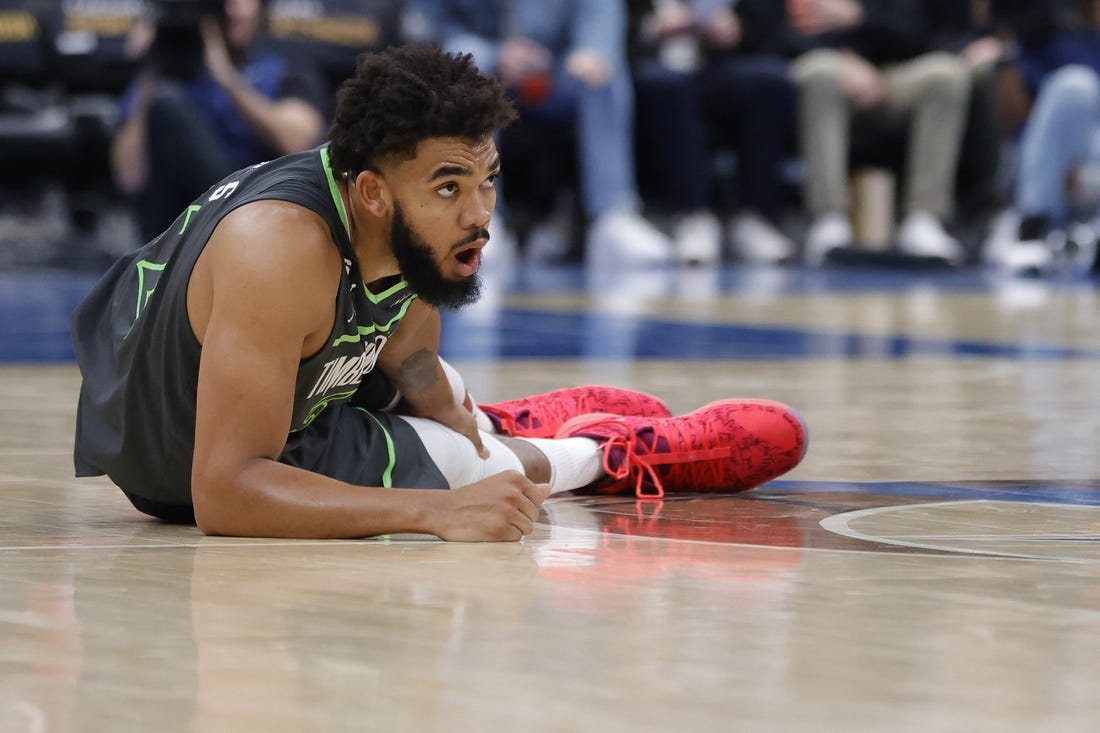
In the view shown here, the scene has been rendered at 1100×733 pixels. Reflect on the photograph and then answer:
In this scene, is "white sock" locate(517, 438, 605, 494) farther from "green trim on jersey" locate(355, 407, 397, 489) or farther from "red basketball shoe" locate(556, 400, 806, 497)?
"green trim on jersey" locate(355, 407, 397, 489)

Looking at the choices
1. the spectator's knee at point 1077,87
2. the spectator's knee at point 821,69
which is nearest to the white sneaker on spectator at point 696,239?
the spectator's knee at point 821,69

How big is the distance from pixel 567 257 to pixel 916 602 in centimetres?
921

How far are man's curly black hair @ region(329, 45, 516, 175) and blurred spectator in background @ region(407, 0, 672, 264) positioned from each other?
22.8ft

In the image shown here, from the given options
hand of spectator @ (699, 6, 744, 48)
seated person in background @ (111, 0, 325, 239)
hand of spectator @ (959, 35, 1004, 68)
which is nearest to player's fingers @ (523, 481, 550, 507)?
seated person in background @ (111, 0, 325, 239)

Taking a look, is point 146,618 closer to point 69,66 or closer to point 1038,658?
point 1038,658

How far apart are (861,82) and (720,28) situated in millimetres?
848

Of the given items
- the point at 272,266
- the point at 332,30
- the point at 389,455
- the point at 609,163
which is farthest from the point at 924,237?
the point at 272,266

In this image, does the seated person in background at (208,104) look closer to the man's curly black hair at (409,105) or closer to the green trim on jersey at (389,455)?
the green trim on jersey at (389,455)

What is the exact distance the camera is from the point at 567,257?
10.9 metres

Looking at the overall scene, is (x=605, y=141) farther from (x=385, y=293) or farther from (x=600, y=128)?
(x=385, y=293)

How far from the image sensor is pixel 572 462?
8.77 ft

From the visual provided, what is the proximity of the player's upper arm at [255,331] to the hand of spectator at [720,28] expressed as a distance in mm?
8135

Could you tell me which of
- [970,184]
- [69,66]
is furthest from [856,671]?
[970,184]

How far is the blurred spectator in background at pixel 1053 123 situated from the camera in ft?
28.8
